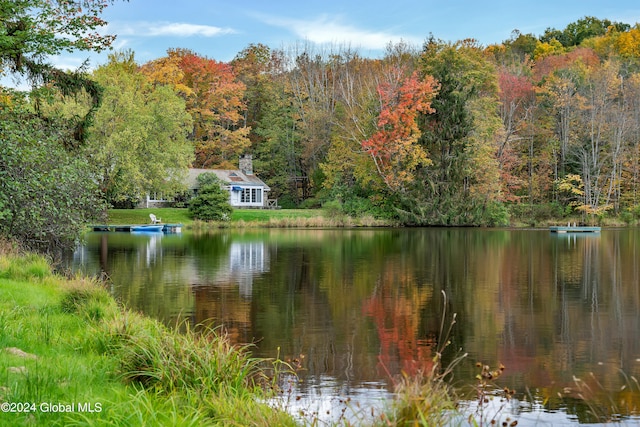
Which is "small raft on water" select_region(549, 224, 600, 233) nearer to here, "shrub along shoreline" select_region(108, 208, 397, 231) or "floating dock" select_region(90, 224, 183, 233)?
"shrub along shoreline" select_region(108, 208, 397, 231)

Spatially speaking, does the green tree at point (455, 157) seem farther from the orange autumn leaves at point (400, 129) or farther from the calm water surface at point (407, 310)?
the calm water surface at point (407, 310)

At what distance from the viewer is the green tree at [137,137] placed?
165 feet

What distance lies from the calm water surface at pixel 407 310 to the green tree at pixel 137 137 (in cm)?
1955

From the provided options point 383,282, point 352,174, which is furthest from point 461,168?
point 383,282

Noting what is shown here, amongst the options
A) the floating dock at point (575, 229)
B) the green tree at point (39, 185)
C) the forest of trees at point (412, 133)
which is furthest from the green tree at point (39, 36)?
the floating dock at point (575, 229)

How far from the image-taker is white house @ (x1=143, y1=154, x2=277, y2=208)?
197ft

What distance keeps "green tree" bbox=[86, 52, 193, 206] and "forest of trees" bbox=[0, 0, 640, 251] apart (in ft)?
0.42

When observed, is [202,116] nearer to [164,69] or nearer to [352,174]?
[164,69]

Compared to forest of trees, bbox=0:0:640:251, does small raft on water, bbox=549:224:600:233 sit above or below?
below

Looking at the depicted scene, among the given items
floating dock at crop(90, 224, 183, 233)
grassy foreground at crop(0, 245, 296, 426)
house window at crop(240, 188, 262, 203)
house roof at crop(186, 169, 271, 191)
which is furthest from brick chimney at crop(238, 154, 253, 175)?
grassy foreground at crop(0, 245, 296, 426)

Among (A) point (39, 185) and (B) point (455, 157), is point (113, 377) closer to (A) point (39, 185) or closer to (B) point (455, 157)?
(A) point (39, 185)

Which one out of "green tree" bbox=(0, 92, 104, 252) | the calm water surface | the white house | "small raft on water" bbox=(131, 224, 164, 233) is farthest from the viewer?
the white house

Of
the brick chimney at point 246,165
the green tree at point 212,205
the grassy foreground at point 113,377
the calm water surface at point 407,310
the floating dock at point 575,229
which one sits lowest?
the calm water surface at point 407,310

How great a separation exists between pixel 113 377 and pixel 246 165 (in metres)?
59.8
